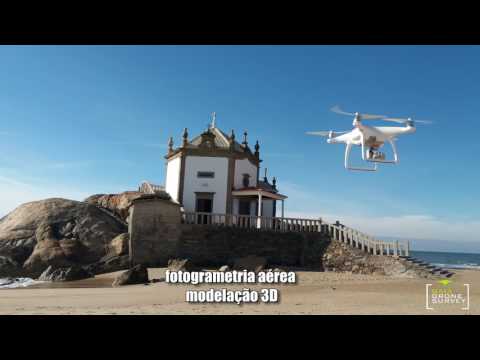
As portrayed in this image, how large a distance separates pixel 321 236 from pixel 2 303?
59.2 ft

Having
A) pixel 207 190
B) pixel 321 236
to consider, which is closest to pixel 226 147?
pixel 207 190

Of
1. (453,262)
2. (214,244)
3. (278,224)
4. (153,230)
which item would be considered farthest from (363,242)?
(453,262)

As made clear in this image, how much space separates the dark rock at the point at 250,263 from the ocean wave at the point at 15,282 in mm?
10914

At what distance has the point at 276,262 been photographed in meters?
24.8

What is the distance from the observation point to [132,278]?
1802cm

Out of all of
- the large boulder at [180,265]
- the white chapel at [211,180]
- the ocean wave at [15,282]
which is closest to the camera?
the ocean wave at [15,282]

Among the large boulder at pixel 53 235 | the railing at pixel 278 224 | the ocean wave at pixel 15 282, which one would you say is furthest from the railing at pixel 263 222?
the ocean wave at pixel 15 282

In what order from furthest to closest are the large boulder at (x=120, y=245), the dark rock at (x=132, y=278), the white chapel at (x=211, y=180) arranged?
the white chapel at (x=211, y=180), the large boulder at (x=120, y=245), the dark rock at (x=132, y=278)

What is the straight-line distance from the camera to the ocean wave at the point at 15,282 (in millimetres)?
19056

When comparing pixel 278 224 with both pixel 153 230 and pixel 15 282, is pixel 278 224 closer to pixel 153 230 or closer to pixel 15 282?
pixel 153 230

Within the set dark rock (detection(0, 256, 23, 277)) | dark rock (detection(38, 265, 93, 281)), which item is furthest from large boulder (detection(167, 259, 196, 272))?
dark rock (detection(0, 256, 23, 277))

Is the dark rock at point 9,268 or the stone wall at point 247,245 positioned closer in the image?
the dark rock at point 9,268

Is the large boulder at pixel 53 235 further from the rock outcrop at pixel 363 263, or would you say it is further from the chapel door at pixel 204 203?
the rock outcrop at pixel 363 263
